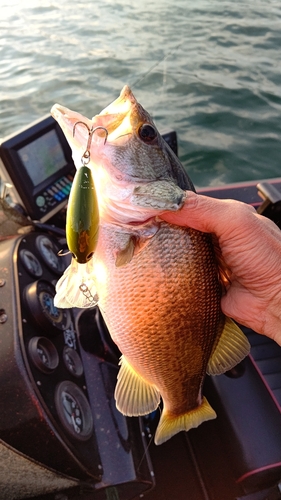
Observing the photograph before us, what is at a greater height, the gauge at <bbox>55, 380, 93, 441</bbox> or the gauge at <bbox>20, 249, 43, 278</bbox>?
the gauge at <bbox>20, 249, 43, 278</bbox>

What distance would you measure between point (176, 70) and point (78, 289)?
836cm

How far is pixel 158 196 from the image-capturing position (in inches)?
61.7

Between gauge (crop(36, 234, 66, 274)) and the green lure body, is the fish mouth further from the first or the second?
gauge (crop(36, 234, 66, 274))

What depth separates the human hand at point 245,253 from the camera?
1.71 meters

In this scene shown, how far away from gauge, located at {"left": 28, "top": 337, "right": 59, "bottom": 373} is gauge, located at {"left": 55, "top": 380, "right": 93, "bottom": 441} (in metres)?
0.12

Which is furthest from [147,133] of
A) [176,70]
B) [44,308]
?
[176,70]

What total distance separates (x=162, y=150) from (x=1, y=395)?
1.36m

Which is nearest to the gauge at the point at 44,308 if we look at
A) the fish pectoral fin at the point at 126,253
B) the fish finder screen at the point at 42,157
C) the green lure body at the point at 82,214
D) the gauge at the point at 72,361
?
the gauge at the point at 72,361

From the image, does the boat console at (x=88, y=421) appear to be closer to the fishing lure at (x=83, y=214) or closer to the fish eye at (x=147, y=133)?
the fishing lure at (x=83, y=214)

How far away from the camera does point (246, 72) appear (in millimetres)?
8500

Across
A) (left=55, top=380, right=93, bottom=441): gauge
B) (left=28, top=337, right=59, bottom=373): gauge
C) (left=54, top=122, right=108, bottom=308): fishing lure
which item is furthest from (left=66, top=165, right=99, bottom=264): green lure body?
(left=55, top=380, right=93, bottom=441): gauge

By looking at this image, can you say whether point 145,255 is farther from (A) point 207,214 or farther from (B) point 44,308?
(B) point 44,308

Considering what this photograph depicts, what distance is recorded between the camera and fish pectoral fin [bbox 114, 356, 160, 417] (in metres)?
1.91

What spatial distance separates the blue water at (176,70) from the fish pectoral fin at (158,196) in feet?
14.2
